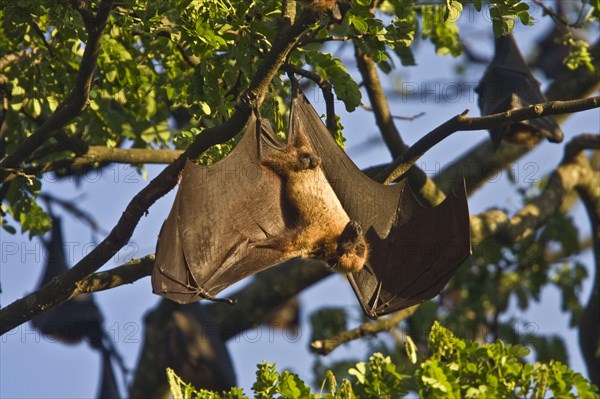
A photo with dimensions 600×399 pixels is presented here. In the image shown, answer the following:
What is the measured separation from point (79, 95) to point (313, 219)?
1.85m

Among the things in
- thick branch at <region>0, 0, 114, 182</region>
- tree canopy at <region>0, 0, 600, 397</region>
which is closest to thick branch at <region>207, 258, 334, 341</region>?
tree canopy at <region>0, 0, 600, 397</region>

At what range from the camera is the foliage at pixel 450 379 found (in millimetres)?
5000

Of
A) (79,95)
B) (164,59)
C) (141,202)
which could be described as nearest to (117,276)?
(141,202)

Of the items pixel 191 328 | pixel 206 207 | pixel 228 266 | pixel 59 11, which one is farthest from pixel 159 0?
pixel 191 328

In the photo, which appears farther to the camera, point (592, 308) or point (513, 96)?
point (592, 308)

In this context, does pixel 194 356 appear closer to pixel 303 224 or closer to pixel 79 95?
pixel 303 224

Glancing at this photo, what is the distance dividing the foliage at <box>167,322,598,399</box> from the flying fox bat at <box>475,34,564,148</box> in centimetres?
477

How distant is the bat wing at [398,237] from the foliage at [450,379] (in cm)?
175

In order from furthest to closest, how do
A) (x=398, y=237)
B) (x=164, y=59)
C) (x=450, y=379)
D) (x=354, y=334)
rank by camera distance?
(x=354, y=334), (x=164, y=59), (x=398, y=237), (x=450, y=379)

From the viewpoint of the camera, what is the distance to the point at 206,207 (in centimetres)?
643

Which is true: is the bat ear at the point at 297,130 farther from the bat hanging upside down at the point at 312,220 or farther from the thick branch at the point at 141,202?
the thick branch at the point at 141,202

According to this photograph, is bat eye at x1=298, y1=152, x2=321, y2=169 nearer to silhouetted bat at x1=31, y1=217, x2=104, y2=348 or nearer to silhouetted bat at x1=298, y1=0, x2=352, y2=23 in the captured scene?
silhouetted bat at x1=298, y1=0, x2=352, y2=23

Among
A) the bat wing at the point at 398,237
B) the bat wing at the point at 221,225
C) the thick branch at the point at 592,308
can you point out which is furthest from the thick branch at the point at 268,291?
the bat wing at the point at 221,225

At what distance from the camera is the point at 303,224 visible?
6793mm
